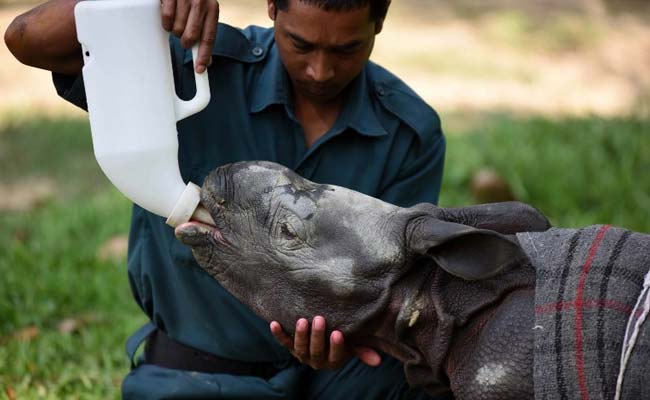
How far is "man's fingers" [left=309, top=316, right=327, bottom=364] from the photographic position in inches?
123

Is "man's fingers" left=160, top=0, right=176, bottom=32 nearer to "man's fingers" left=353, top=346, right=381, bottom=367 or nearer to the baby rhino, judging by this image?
the baby rhino

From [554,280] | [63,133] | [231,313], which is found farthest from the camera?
[63,133]

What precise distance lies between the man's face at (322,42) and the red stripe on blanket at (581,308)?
42.3 inches

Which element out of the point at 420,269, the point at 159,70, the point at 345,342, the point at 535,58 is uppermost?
the point at 159,70

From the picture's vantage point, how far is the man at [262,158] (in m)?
3.79

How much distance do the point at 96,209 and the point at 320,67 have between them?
337 centimetres

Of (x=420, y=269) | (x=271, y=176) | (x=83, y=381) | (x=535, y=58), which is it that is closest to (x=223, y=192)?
(x=271, y=176)

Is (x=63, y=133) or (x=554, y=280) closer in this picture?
(x=554, y=280)

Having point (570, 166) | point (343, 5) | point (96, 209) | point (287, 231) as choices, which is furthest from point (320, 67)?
point (570, 166)

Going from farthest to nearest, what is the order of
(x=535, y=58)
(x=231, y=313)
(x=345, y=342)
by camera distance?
(x=535, y=58), (x=231, y=313), (x=345, y=342)

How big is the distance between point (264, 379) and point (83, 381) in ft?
3.25

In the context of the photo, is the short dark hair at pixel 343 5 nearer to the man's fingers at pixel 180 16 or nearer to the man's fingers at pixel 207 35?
the man's fingers at pixel 207 35

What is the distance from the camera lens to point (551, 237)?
315 centimetres

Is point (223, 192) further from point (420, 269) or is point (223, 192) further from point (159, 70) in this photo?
point (420, 269)
